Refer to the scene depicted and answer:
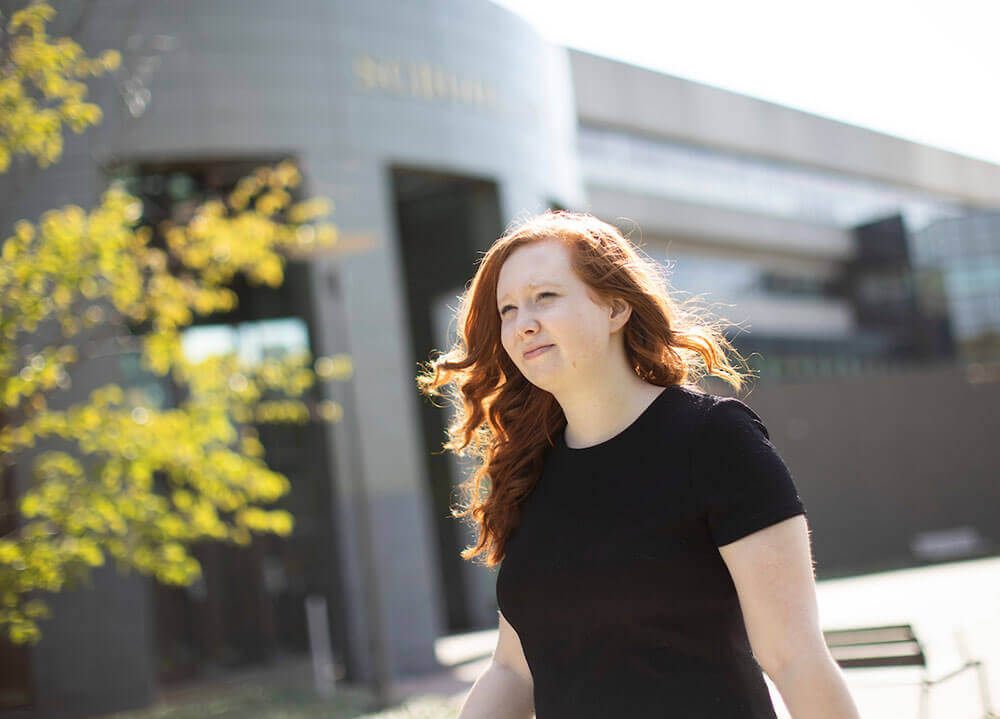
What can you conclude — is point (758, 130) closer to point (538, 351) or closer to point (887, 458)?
point (887, 458)

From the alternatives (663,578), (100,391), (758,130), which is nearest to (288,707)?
(100,391)

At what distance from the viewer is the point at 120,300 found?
24.3ft

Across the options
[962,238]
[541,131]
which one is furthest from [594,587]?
[962,238]

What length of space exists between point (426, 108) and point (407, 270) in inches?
211

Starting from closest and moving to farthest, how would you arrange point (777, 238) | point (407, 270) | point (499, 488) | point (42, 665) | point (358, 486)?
point (499, 488), point (42, 665), point (358, 486), point (407, 270), point (777, 238)

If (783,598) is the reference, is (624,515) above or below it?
above

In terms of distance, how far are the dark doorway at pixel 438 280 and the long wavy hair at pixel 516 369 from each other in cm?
1405

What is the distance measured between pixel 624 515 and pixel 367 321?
1231 centimetres

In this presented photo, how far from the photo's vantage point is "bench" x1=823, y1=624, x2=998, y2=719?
609 centimetres

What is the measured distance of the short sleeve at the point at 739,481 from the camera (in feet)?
5.41

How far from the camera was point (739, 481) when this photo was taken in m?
1.68

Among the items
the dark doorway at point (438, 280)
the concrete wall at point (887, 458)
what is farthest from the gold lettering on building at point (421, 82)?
the concrete wall at point (887, 458)

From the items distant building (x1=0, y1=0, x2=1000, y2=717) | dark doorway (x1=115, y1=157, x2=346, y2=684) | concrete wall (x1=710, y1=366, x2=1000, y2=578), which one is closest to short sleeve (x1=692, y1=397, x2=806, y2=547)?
distant building (x1=0, y1=0, x2=1000, y2=717)

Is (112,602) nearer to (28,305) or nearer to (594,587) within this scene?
(28,305)
